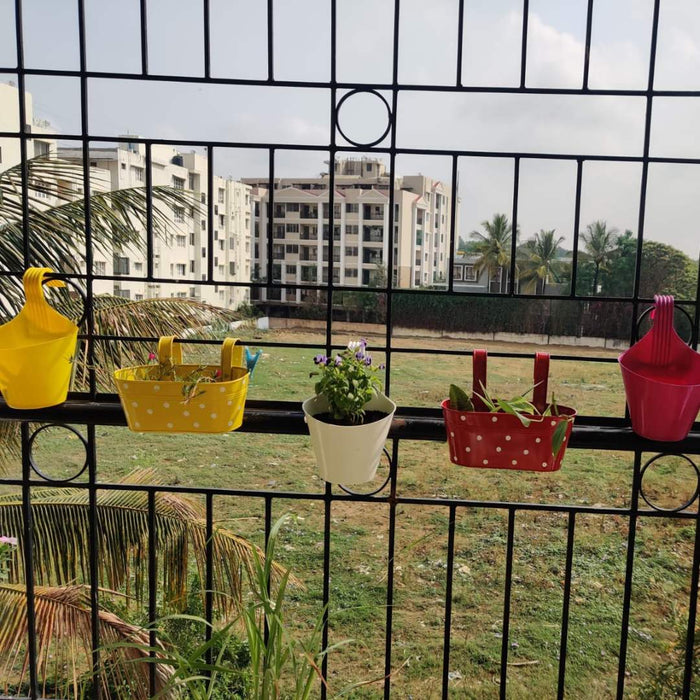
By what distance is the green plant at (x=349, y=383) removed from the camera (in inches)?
43.4

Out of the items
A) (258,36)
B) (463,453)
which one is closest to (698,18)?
(258,36)

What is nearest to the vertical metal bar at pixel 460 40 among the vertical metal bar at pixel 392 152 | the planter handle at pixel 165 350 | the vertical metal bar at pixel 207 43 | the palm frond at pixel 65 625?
the vertical metal bar at pixel 392 152

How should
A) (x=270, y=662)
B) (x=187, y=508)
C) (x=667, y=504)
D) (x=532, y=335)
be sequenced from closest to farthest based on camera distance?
(x=270, y=662), (x=187, y=508), (x=532, y=335), (x=667, y=504)

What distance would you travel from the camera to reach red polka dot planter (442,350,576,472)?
109 centimetres

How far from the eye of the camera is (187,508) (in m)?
3.32

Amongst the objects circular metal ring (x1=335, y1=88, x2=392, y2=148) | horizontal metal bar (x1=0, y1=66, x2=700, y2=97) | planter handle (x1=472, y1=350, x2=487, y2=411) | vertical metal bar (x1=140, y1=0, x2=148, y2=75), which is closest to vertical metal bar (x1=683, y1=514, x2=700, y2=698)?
planter handle (x1=472, y1=350, x2=487, y2=411)

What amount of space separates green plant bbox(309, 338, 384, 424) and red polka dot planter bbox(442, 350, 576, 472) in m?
0.14

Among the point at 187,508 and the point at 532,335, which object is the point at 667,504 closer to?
the point at 532,335

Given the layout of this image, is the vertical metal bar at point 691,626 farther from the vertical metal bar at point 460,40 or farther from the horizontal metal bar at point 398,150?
the vertical metal bar at point 460,40

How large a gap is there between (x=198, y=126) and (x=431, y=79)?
41.7ft

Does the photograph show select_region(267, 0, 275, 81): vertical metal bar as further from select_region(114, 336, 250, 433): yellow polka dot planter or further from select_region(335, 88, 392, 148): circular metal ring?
select_region(114, 336, 250, 433): yellow polka dot planter

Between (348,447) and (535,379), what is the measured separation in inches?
14.1

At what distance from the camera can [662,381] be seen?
1.10 metres

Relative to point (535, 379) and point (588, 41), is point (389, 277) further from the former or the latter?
point (588, 41)
